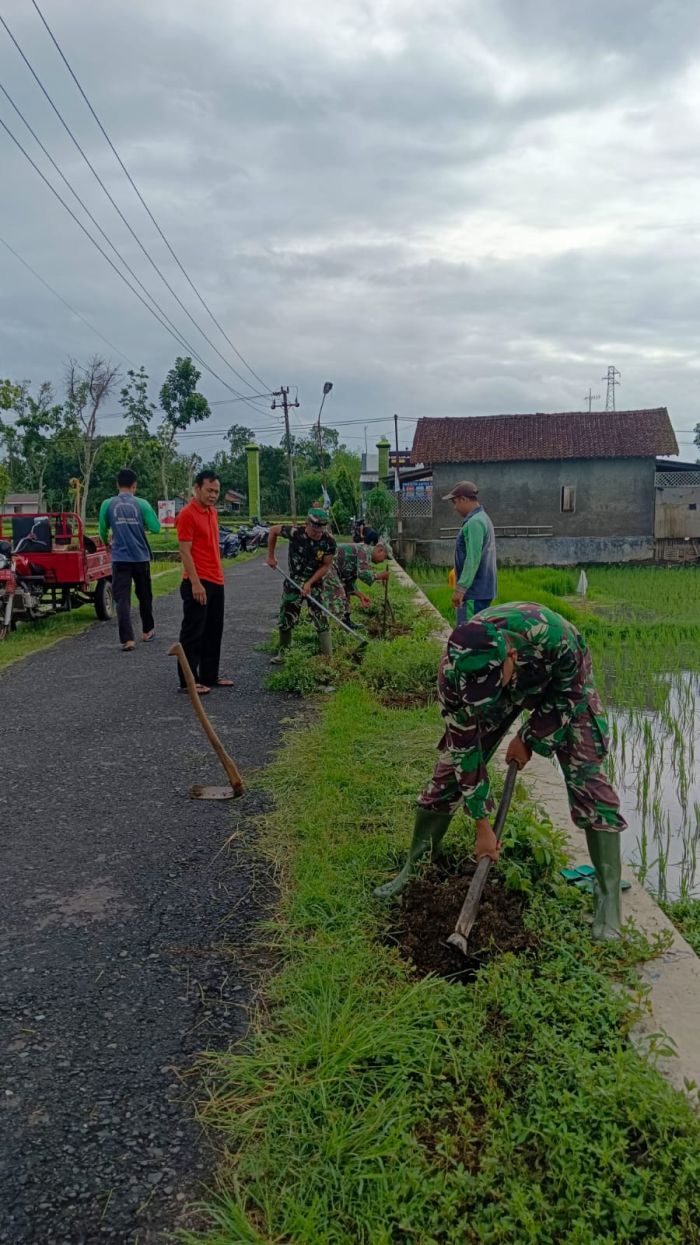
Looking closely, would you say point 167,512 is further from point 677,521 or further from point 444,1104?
point 444,1104

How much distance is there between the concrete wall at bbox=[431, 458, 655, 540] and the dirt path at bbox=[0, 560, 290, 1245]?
1966cm

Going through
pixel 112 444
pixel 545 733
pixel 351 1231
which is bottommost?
pixel 351 1231

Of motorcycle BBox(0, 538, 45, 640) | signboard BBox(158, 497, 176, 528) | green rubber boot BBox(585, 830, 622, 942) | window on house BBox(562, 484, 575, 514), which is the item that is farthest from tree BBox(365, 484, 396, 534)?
green rubber boot BBox(585, 830, 622, 942)

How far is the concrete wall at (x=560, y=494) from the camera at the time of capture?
975 inches

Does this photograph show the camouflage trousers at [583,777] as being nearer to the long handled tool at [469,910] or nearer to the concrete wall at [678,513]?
the long handled tool at [469,910]

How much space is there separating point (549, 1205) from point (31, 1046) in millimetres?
1488

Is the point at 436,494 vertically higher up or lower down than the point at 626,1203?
higher up

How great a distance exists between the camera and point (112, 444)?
35.2 m

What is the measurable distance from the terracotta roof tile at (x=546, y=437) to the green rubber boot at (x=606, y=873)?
2285cm

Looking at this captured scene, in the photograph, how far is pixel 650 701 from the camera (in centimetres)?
797

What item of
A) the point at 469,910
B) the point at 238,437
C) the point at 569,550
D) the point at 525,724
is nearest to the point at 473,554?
the point at 525,724

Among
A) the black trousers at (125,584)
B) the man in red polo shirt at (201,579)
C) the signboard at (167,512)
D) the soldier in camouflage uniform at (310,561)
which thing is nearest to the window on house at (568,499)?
the signboard at (167,512)

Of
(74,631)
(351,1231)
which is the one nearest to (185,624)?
(74,631)

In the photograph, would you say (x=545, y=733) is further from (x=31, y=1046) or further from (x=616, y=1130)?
(x=31, y=1046)
